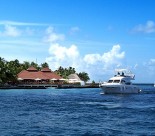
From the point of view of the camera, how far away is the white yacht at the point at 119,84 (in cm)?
10594

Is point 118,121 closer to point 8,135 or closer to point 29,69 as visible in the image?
point 8,135

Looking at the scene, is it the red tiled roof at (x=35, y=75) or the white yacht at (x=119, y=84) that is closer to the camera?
the white yacht at (x=119, y=84)

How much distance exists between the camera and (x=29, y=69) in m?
181

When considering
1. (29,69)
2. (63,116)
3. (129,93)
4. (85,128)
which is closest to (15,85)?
(29,69)

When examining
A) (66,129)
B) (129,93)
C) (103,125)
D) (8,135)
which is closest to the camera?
(8,135)

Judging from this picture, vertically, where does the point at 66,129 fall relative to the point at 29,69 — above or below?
below

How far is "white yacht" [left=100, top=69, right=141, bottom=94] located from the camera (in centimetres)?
10594

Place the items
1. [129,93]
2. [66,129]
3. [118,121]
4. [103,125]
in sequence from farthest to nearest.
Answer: [129,93] < [118,121] < [103,125] < [66,129]

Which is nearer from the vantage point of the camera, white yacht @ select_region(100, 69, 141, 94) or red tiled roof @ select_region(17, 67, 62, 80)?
white yacht @ select_region(100, 69, 141, 94)

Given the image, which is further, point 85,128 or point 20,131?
point 85,128

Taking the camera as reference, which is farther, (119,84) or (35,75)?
(35,75)

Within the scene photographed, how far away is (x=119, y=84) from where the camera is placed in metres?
107

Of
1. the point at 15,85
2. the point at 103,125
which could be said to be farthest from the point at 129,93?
the point at 103,125

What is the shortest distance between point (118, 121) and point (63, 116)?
26.3 ft
